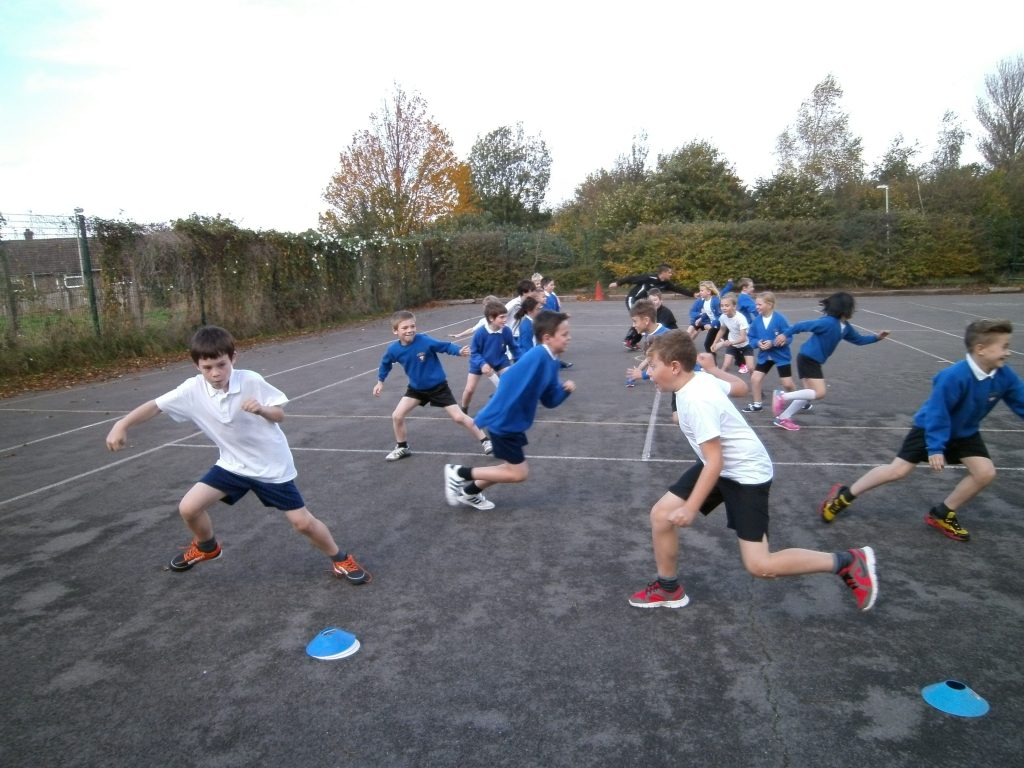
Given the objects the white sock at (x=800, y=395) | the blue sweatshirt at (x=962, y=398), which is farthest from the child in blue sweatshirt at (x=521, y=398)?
the white sock at (x=800, y=395)

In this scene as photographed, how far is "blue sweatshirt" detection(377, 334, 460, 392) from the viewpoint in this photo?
23.6ft

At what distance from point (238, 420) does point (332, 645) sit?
1482mm

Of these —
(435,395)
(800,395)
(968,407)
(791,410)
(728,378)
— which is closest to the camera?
(728,378)

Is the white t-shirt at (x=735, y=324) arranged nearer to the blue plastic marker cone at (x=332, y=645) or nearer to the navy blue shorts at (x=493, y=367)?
the navy blue shorts at (x=493, y=367)

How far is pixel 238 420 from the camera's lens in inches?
164

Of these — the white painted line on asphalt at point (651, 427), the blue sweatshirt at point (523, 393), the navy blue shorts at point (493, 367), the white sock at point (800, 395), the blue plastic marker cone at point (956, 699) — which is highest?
the blue sweatshirt at point (523, 393)

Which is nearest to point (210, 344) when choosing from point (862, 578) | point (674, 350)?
→ point (674, 350)

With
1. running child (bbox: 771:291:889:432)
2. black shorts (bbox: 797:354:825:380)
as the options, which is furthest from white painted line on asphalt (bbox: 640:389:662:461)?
black shorts (bbox: 797:354:825:380)

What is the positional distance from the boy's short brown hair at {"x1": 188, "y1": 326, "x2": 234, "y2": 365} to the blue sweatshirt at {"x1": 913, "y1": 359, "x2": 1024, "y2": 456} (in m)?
4.64

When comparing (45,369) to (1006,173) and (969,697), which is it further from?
(1006,173)

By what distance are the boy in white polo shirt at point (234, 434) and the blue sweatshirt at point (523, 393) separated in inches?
59.1

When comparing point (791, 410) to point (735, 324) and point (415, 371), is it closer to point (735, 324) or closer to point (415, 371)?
point (735, 324)

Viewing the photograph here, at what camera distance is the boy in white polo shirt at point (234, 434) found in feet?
13.2

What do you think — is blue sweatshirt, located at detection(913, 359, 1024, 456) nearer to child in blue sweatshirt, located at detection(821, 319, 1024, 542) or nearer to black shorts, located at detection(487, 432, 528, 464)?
child in blue sweatshirt, located at detection(821, 319, 1024, 542)
